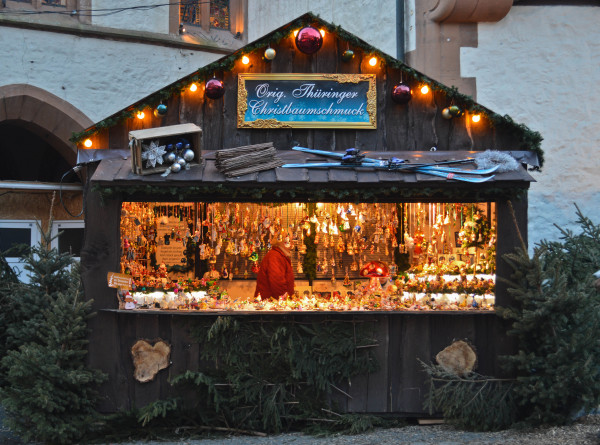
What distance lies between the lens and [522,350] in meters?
7.55

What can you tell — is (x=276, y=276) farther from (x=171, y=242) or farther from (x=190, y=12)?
(x=190, y=12)

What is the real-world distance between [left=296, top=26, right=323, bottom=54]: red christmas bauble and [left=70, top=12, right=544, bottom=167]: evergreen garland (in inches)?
5.2

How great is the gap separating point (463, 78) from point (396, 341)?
4948 millimetres

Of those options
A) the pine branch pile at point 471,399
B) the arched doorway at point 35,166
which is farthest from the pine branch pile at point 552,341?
the arched doorway at point 35,166

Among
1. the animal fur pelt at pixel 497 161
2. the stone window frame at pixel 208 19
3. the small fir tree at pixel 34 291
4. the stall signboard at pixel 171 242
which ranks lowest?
the small fir tree at pixel 34 291

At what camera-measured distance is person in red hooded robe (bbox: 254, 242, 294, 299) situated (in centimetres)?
969

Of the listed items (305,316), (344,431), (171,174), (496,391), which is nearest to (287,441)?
(344,431)

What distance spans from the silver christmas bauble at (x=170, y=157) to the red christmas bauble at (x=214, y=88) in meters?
0.93

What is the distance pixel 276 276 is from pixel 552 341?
3.75 metres

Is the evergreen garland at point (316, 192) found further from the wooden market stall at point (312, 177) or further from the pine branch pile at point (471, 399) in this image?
the pine branch pile at point (471, 399)

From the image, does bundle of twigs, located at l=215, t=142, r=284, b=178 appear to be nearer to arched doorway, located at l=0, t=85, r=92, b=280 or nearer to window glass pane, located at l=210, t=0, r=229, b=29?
arched doorway, located at l=0, t=85, r=92, b=280

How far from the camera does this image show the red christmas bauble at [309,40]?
325 inches

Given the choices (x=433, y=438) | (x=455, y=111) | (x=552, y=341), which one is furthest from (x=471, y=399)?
(x=455, y=111)

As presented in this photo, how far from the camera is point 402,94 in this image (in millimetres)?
8305
